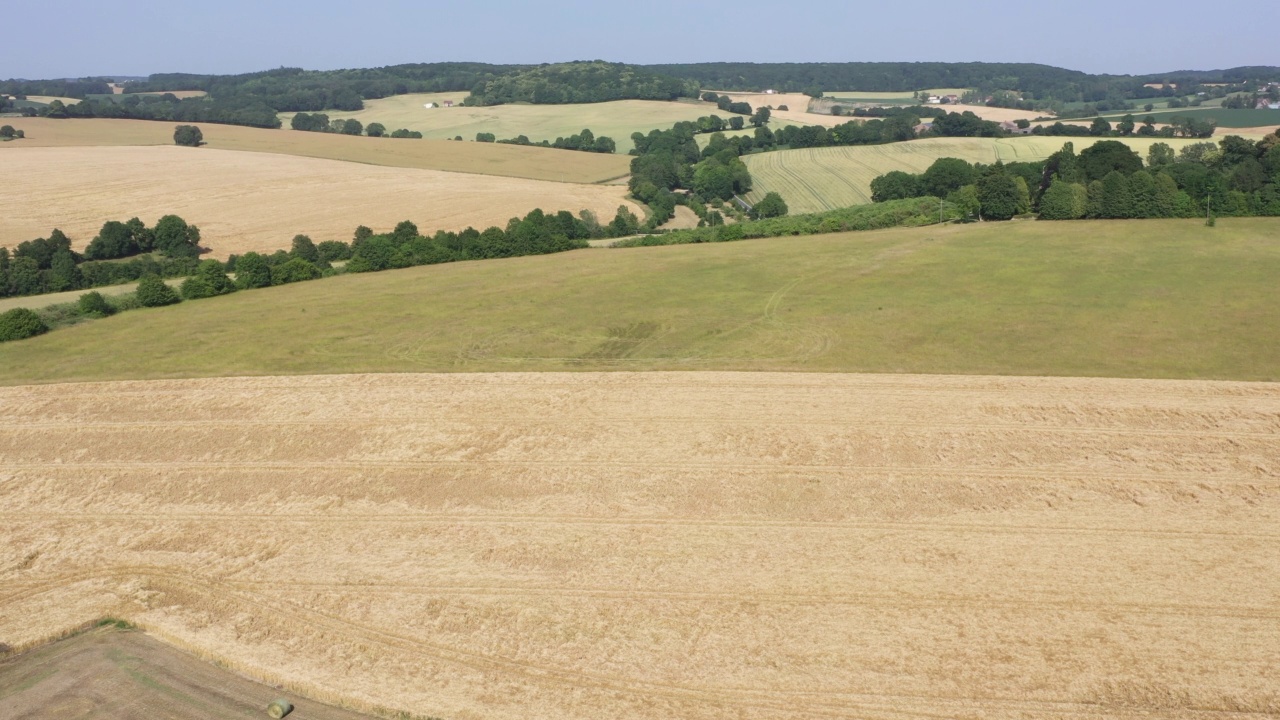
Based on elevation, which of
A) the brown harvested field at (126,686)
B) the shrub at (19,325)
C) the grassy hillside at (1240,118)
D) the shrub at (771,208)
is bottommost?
the brown harvested field at (126,686)

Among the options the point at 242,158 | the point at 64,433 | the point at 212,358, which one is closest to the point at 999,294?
the point at 212,358

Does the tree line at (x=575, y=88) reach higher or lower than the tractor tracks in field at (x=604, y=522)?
higher

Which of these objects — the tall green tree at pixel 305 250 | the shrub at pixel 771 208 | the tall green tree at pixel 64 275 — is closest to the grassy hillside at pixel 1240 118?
the shrub at pixel 771 208

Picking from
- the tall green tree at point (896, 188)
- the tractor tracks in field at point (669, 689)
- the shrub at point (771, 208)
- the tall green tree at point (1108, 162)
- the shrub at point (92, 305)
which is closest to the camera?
the tractor tracks in field at point (669, 689)

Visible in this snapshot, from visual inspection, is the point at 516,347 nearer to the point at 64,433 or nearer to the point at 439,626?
the point at 64,433

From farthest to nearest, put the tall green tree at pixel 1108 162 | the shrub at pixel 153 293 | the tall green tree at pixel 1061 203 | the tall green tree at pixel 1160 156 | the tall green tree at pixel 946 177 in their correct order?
the tall green tree at pixel 1160 156
the tall green tree at pixel 946 177
the tall green tree at pixel 1108 162
the tall green tree at pixel 1061 203
the shrub at pixel 153 293

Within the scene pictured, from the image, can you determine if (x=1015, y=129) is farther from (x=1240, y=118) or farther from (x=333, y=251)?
(x=333, y=251)

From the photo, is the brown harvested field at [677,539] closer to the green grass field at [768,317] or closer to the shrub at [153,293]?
the green grass field at [768,317]
